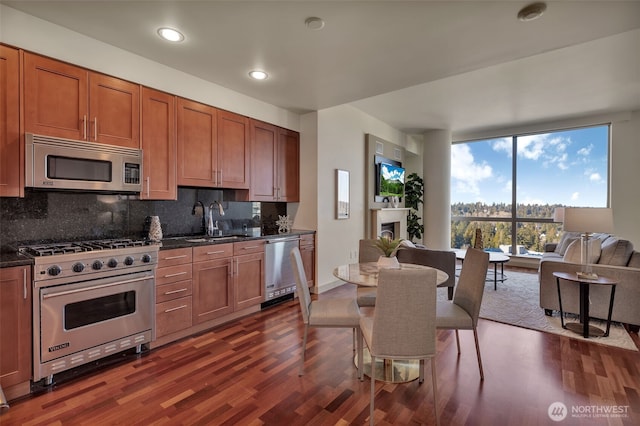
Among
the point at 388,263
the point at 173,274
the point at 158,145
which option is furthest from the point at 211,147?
the point at 388,263

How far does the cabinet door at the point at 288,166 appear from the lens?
432 cm

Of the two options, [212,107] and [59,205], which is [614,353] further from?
[59,205]

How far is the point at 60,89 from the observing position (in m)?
2.37

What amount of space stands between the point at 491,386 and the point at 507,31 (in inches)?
102

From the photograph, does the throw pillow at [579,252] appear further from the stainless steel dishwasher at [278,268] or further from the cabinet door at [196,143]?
the cabinet door at [196,143]

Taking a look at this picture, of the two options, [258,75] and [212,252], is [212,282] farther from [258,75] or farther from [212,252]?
[258,75]

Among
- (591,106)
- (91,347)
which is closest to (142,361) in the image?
(91,347)

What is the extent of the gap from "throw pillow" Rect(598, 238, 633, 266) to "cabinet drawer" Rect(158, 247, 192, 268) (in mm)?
4309

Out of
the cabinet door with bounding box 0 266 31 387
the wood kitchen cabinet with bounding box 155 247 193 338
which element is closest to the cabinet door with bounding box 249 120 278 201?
the wood kitchen cabinet with bounding box 155 247 193 338

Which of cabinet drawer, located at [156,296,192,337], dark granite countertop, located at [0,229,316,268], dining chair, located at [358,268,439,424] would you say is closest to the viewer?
dining chair, located at [358,268,439,424]

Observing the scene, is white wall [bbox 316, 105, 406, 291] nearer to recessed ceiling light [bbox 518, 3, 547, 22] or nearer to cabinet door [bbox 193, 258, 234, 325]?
cabinet door [bbox 193, 258, 234, 325]

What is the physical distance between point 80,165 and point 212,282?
151cm

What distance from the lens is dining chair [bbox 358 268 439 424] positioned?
5.62 ft

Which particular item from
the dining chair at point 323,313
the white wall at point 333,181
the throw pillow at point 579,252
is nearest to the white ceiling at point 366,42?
the white wall at point 333,181
